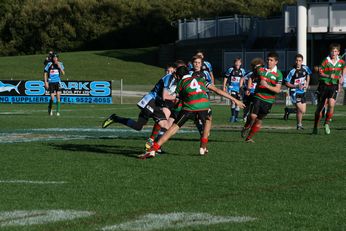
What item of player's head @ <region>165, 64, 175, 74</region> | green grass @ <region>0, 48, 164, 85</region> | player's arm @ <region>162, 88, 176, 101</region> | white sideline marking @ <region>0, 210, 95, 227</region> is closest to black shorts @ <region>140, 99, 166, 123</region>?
player's arm @ <region>162, 88, 176, 101</region>

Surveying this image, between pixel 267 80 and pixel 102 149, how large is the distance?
3.75 meters

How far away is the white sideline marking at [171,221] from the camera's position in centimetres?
814

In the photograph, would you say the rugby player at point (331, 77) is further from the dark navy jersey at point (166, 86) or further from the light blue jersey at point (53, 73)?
the light blue jersey at point (53, 73)

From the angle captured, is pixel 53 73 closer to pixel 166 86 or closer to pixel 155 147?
pixel 166 86

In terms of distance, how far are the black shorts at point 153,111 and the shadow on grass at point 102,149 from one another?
66 centimetres

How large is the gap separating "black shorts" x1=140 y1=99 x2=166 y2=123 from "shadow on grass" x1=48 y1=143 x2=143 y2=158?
66 centimetres

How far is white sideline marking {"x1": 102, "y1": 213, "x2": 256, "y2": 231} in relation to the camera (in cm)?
814

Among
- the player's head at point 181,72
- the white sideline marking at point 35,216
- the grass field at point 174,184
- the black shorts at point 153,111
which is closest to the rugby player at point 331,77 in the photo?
the grass field at point 174,184

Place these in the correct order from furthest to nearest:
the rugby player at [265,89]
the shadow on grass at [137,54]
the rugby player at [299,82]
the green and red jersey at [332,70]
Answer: the shadow on grass at [137,54] → the rugby player at [299,82] → the green and red jersey at [332,70] → the rugby player at [265,89]

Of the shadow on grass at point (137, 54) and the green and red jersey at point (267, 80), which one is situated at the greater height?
the green and red jersey at point (267, 80)

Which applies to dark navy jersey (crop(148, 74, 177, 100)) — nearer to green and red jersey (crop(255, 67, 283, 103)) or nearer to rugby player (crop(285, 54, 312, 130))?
green and red jersey (crop(255, 67, 283, 103))

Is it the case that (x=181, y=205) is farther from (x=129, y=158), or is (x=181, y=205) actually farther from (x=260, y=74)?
(x=260, y=74)

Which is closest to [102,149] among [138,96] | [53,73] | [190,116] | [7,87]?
[190,116]

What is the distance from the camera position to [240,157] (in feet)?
48.1
